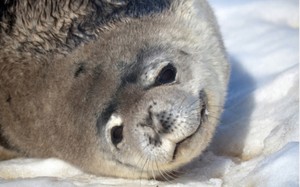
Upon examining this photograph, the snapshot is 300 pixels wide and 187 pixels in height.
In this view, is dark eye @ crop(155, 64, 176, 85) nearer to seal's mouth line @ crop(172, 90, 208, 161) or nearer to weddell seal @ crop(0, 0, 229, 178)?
weddell seal @ crop(0, 0, 229, 178)

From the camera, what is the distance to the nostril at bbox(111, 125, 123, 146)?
13.0 feet

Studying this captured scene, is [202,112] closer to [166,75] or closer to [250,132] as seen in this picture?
[166,75]

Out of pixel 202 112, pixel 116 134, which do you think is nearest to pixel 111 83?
pixel 116 134

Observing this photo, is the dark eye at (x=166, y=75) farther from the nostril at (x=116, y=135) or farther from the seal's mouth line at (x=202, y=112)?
the nostril at (x=116, y=135)

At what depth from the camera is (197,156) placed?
4160mm

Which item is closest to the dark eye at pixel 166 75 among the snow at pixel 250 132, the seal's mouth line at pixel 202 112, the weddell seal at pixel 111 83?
the weddell seal at pixel 111 83

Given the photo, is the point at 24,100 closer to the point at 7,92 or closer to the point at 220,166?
the point at 7,92

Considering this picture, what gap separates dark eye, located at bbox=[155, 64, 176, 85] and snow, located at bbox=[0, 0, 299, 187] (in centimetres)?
58

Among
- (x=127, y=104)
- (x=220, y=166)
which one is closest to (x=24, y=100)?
(x=127, y=104)

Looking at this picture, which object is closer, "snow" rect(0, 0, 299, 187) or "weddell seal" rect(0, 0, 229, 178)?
"weddell seal" rect(0, 0, 229, 178)

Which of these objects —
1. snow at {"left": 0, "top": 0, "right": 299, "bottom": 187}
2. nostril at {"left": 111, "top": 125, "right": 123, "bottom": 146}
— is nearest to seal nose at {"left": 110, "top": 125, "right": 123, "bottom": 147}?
nostril at {"left": 111, "top": 125, "right": 123, "bottom": 146}

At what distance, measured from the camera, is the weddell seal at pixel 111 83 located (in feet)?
12.8

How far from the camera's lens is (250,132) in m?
4.66

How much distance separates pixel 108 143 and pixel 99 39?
60 cm
